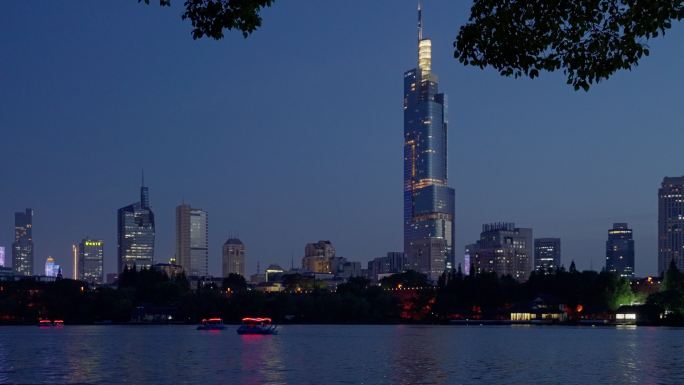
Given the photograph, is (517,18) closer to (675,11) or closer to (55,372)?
(675,11)

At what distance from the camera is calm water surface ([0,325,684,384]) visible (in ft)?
239

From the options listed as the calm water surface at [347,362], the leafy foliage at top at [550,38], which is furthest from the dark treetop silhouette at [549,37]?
the calm water surface at [347,362]

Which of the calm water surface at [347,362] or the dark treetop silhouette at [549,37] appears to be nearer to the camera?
the dark treetop silhouette at [549,37]

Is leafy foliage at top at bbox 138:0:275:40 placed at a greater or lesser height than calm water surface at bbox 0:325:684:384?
greater

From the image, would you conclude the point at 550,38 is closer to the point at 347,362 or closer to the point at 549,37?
the point at 549,37

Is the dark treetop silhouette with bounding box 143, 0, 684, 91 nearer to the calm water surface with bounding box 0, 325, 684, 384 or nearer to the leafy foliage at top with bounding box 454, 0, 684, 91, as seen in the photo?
the leafy foliage at top with bounding box 454, 0, 684, 91

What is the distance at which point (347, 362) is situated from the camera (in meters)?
89.3

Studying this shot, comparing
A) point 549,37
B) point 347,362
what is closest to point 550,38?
point 549,37

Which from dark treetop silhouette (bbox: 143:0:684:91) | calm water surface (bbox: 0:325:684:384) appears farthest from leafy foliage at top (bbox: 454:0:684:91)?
calm water surface (bbox: 0:325:684:384)

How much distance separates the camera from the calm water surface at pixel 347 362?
72.8 metres

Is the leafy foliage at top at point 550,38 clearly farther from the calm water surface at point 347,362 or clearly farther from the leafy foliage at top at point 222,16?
the calm water surface at point 347,362

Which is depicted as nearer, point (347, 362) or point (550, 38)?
A: point (550, 38)

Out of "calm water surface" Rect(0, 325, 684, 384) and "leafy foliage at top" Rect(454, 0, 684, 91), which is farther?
"calm water surface" Rect(0, 325, 684, 384)

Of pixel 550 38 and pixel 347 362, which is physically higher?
pixel 550 38
